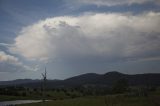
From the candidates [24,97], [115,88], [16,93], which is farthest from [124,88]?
[16,93]

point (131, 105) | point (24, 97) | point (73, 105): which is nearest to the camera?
point (131, 105)

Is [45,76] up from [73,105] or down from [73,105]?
up

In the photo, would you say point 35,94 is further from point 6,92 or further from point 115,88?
point 115,88

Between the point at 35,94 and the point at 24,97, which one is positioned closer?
the point at 24,97

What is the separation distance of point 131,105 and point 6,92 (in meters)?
137

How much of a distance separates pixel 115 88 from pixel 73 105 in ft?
249

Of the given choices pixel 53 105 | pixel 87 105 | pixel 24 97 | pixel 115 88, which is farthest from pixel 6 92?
pixel 87 105

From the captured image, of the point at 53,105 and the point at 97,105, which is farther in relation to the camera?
the point at 53,105

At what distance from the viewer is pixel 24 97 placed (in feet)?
532

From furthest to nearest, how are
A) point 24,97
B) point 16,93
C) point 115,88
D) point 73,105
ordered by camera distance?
point 16,93 < point 24,97 < point 115,88 < point 73,105

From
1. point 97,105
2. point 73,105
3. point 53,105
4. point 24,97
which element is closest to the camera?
point 97,105

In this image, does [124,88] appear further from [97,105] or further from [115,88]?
[97,105]

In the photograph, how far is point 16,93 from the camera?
577 ft

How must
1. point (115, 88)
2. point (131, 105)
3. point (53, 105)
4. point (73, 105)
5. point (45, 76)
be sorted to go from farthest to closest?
1. point (115, 88)
2. point (53, 105)
3. point (73, 105)
4. point (131, 105)
5. point (45, 76)
